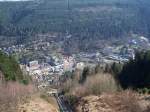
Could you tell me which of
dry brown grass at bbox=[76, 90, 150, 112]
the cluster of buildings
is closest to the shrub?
dry brown grass at bbox=[76, 90, 150, 112]

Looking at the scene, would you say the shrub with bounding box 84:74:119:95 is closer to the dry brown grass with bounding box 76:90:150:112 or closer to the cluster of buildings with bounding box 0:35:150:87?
the dry brown grass with bounding box 76:90:150:112

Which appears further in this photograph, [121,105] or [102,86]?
[102,86]

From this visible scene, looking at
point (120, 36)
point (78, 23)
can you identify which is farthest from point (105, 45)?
point (78, 23)

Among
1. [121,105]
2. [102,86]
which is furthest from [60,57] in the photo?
[121,105]

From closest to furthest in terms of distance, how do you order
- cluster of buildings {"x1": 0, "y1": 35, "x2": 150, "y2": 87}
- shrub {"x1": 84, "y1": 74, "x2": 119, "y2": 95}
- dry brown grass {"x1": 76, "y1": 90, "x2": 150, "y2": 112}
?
dry brown grass {"x1": 76, "y1": 90, "x2": 150, "y2": 112} < shrub {"x1": 84, "y1": 74, "x2": 119, "y2": 95} < cluster of buildings {"x1": 0, "y1": 35, "x2": 150, "y2": 87}

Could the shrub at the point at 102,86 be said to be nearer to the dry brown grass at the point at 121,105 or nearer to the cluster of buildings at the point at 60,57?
the dry brown grass at the point at 121,105

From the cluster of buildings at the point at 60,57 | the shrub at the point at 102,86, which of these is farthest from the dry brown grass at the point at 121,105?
the cluster of buildings at the point at 60,57

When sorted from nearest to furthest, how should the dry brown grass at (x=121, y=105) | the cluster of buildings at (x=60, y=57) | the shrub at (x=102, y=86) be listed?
the dry brown grass at (x=121, y=105), the shrub at (x=102, y=86), the cluster of buildings at (x=60, y=57)

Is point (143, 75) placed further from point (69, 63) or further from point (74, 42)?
point (74, 42)

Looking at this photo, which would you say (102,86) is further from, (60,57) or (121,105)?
(60,57)

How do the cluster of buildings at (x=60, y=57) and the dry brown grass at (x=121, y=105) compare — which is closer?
the dry brown grass at (x=121, y=105)

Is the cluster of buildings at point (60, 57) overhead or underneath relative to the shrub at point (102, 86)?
underneath
